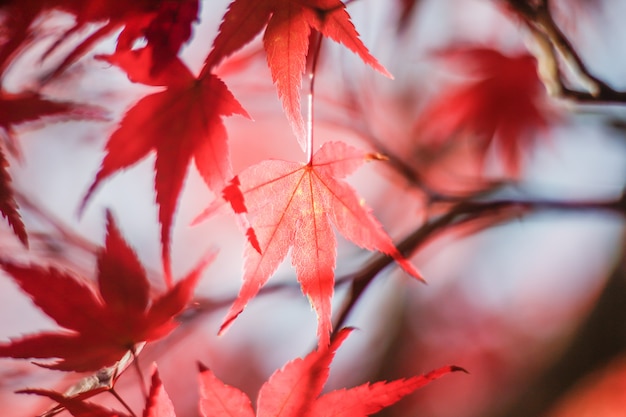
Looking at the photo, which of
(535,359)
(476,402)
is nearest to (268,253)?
(535,359)

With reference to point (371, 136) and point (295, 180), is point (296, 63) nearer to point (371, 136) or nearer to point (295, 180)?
point (295, 180)

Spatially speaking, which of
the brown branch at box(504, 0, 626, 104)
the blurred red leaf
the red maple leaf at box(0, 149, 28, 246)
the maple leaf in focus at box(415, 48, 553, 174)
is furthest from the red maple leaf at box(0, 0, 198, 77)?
the maple leaf in focus at box(415, 48, 553, 174)

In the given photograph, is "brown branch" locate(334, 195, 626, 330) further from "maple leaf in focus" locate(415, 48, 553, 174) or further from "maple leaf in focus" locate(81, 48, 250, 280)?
"maple leaf in focus" locate(415, 48, 553, 174)

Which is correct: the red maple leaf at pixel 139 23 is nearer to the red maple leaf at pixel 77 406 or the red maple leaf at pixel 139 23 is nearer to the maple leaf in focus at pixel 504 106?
the red maple leaf at pixel 77 406

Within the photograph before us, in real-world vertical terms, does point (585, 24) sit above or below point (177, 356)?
above

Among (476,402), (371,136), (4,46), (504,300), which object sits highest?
(4,46)

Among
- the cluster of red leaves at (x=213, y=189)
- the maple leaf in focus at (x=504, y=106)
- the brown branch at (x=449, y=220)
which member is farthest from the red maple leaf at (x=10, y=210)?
the maple leaf in focus at (x=504, y=106)

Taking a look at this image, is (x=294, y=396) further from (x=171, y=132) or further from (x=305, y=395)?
(x=171, y=132)
